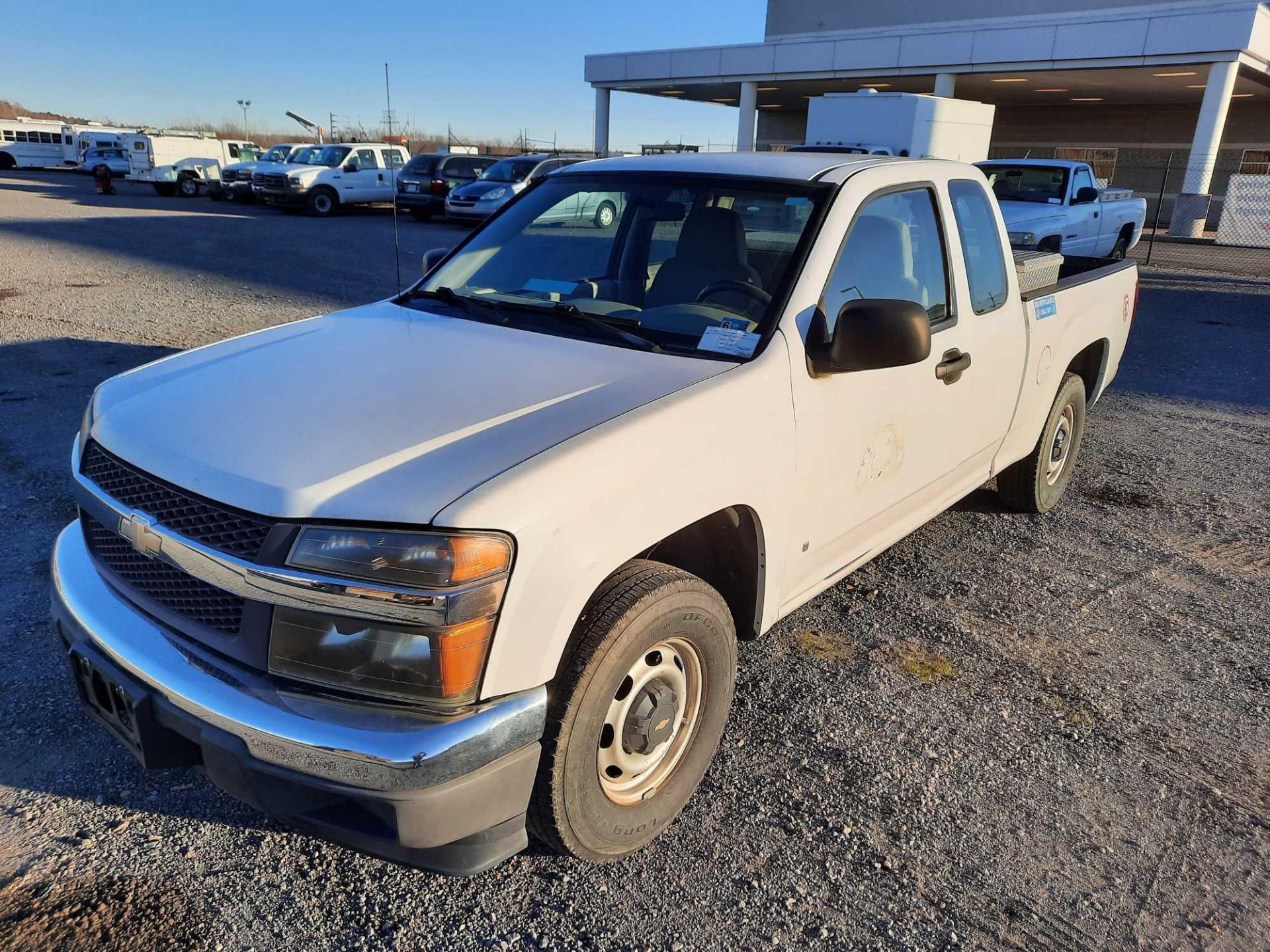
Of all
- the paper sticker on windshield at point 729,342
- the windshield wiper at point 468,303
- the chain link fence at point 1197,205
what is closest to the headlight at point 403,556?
the paper sticker on windshield at point 729,342

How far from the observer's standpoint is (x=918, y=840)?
270 centimetres

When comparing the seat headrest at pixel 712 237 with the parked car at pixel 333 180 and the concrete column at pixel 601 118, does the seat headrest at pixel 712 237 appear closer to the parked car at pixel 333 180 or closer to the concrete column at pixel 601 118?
the parked car at pixel 333 180

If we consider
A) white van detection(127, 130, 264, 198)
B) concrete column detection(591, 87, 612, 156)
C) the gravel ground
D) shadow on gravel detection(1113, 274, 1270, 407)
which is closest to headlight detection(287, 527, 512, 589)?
the gravel ground

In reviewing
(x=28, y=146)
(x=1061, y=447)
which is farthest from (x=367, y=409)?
(x=28, y=146)

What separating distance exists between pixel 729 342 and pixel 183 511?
1.61 meters

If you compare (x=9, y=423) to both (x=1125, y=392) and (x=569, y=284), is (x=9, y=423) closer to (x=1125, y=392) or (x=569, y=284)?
(x=569, y=284)

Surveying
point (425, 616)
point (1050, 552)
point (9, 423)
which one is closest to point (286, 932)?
point (425, 616)

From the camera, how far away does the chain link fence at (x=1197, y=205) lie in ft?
63.3

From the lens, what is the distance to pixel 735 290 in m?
3.14

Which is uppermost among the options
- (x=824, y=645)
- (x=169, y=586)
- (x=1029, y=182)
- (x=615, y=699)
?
(x=1029, y=182)

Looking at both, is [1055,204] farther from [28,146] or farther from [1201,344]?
[28,146]

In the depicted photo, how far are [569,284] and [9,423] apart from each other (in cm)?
466

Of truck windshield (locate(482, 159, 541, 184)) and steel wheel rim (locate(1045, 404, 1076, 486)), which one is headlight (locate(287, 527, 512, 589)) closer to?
steel wheel rim (locate(1045, 404, 1076, 486))

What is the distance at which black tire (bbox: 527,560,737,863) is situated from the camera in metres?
2.20
